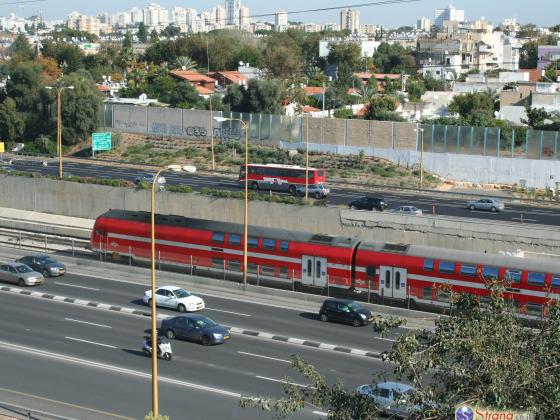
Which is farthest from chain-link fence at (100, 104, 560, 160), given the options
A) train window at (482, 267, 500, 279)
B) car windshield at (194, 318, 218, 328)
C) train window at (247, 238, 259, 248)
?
car windshield at (194, 318, 218, 328)

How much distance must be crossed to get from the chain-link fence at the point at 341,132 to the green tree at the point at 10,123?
8.74m

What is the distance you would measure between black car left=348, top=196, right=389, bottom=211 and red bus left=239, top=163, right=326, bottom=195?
6641mm

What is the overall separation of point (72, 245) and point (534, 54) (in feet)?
495

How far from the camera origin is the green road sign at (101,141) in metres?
81.2

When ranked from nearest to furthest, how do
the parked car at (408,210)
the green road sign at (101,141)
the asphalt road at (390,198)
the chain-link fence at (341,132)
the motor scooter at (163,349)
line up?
the motor scooter at (163,349) < the parked car at (408,210) < the asphalt road at (390,198) < the chain-link fence at (341,132) < the green road sign at (101,141)

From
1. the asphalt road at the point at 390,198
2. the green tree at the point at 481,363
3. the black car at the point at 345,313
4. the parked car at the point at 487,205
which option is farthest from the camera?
the parked car at the point at 487,205

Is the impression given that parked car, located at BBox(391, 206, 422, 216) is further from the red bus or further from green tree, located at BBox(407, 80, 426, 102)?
green tree, located at BBox(407, 80, 426, 102)

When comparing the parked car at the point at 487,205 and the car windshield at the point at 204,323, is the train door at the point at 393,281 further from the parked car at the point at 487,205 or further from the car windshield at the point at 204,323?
the parked car at the point at 487,205

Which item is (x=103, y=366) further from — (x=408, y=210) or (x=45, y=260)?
(x=408, y=210)

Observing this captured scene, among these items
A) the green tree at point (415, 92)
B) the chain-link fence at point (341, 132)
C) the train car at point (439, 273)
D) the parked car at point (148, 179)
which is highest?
the green tree at point (415, 92)

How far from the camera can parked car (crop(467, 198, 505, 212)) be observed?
5609cm

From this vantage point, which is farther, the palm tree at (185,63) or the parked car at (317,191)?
the palm tree at (185,63)

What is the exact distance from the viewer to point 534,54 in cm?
18150

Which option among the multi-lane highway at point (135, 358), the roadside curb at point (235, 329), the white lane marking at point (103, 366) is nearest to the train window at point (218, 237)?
the multi-lane highway at point (135, 358)
